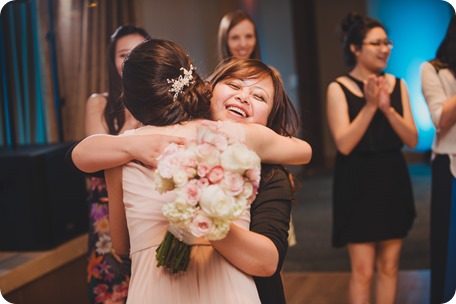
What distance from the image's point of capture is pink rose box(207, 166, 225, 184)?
4.21ft

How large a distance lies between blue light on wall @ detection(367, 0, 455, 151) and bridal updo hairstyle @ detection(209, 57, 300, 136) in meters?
4.17

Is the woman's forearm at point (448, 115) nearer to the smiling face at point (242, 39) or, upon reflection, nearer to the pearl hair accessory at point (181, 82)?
the smiling face at point (242, 39)

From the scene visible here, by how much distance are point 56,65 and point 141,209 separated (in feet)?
8.50

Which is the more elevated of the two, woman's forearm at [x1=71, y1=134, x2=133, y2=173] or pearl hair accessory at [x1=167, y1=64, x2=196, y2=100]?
pearl hair accessory at [x1=167, y1=64, x2=196, y2=100]

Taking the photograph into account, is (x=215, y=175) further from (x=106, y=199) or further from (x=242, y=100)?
(x=106, y=199)

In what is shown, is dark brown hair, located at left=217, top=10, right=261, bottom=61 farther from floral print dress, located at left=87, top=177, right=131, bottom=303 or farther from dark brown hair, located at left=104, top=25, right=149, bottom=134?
floral print dress, located at left=87, top=177, right=131, bottom=303

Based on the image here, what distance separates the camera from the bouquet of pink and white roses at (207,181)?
4.16ft

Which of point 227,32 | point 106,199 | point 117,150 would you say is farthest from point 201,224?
point 227,32

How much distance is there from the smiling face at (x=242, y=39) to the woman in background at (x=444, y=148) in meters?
0.74

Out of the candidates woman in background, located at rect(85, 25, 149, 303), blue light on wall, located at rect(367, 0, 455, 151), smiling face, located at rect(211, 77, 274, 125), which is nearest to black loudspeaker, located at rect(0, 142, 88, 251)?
woman in background, located at rect(85, 25, 149, 303)

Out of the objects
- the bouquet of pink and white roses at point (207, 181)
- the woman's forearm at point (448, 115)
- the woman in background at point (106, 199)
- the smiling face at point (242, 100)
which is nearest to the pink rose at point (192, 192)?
the bouquet of pink and white roses at point (207, 181)

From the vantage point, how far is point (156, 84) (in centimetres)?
152

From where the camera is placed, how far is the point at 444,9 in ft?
18.7

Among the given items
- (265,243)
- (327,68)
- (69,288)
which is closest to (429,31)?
(327,68)
